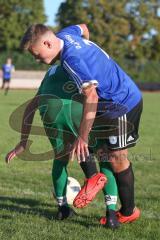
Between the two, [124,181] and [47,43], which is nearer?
[47,43]

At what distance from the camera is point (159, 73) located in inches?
2019

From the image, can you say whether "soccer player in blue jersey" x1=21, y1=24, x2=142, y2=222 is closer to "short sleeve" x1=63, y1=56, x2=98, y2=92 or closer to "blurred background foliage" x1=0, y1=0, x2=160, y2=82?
"short sleeve" x1=63, y1=56, x2=98, y2=92

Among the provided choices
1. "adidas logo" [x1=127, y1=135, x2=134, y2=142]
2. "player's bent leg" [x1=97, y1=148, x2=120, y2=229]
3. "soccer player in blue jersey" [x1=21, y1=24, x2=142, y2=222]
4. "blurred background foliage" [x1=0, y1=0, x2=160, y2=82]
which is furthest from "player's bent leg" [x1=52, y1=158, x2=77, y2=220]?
"blurred background foliage" [x1=0, y1=0, x2=160, y2=82]

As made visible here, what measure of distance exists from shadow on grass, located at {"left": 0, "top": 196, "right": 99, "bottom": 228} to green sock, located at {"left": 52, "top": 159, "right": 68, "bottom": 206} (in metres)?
0.18

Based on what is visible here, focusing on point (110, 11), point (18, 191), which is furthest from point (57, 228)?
point (110, 11)

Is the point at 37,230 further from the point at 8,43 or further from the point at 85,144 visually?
the point at 8,43

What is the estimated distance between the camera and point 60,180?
5.32m

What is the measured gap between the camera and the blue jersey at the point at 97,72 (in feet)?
14.2

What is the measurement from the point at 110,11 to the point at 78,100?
51408mm

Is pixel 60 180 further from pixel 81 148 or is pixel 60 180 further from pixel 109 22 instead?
pixel 109 22

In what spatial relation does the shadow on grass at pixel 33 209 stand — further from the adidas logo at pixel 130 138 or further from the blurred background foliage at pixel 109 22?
the blurred background foliage at pixel 109 22

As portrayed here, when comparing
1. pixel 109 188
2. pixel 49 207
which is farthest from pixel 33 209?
pixel 109 188

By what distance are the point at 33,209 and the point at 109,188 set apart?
37.4 inches

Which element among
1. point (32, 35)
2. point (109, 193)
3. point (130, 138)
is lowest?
point (109, 193)
